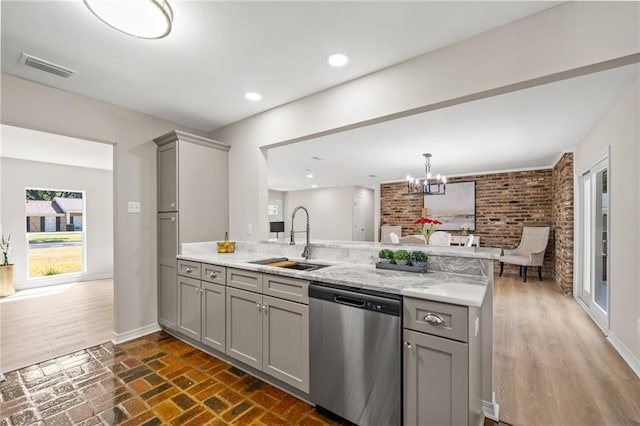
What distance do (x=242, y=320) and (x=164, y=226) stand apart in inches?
64.0

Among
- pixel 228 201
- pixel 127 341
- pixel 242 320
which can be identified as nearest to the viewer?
pixel 242 320

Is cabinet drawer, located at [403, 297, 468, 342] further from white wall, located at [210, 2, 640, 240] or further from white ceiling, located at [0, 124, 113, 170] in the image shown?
white ceiling, located at [0, 124, 113, 170]

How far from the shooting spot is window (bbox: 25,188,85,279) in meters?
5.50

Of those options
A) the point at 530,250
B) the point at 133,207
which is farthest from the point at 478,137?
the point at 133,207

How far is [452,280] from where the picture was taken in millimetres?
→ 1811

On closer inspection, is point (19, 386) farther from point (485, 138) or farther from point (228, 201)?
point (485, 138)

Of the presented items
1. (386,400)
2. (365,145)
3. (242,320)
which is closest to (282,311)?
(242,320)

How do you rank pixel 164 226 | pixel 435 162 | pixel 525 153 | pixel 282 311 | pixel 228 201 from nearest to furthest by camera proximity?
1. pixel 282 311
2. pixel 164 226
3. pixel 228 201
4. pixel 525 153
5. pixel 435 162

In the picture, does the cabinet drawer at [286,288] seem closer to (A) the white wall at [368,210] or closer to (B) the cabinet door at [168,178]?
(B) the cabinet door at [168,178]

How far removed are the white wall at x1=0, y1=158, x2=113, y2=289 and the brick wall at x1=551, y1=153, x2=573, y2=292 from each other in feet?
29.3

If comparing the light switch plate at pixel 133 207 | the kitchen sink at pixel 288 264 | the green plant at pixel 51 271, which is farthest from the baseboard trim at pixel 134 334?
the green plant at pixel 51 271

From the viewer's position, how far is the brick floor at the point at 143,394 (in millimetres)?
1854

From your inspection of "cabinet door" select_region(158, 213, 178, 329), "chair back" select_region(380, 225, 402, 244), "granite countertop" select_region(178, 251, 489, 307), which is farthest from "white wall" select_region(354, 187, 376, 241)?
"granite countertop" select_region(178, 251, 489, 307)

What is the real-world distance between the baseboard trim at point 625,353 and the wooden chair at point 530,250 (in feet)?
9.28
